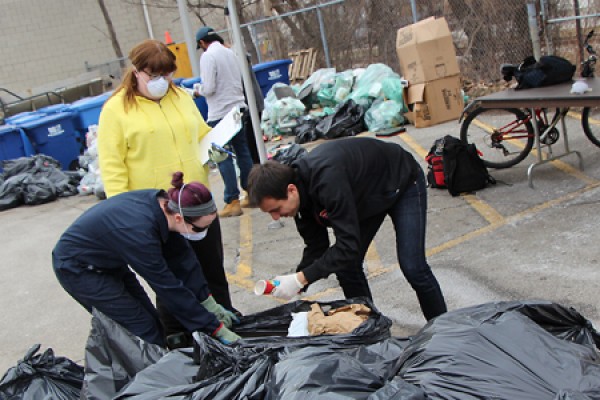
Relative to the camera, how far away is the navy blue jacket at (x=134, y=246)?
288 centimetres

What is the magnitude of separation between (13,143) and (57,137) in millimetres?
712

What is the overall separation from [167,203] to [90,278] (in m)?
0.53

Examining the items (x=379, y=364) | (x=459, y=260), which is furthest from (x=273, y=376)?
(x=459, y=260)

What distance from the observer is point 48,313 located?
5.25m

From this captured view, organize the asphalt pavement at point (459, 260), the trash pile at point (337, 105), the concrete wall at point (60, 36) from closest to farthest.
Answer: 1. the asphalt pavement at point (459, 260)
2. the trash pile at point (337, 105)
3. the concrete wall at point (60, 36)

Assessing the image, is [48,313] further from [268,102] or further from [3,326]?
[268,102]

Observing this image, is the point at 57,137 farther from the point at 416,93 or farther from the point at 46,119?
the point at 416,93

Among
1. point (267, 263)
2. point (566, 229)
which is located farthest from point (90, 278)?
point (566, 229)

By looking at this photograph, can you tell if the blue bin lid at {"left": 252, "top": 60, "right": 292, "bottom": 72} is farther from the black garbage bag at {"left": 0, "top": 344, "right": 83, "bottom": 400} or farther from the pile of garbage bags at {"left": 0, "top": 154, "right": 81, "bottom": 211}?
the black garbage bag at {"left": 0, "top": 344, "right": 83, "bottom": 400}

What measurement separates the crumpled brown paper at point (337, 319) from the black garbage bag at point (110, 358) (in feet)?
2.44

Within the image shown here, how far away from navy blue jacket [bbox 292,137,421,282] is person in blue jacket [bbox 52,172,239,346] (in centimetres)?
47

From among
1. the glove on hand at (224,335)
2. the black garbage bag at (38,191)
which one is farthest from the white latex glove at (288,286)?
the black garbage bag at (38,191)

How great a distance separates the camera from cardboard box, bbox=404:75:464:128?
876 centimetres

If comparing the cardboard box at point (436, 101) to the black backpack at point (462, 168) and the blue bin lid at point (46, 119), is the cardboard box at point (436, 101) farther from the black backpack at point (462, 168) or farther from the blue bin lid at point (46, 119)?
the blue bin lid at point (46, 119)
